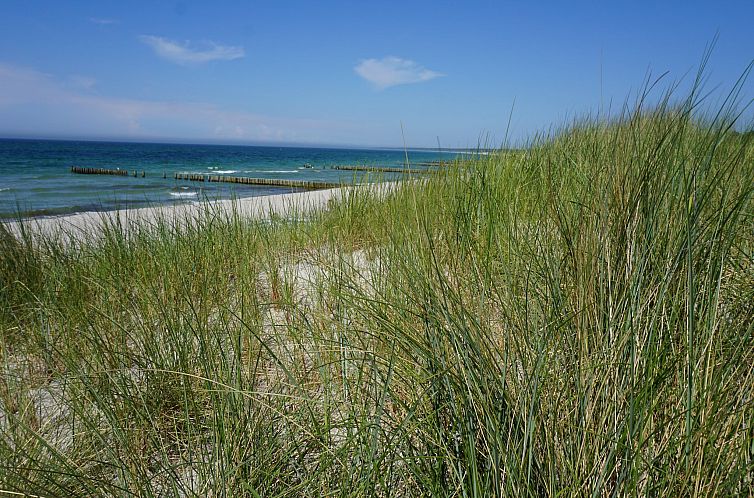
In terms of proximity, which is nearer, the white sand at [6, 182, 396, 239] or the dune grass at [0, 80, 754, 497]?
the dune grass at [0, 80, 754, 497]

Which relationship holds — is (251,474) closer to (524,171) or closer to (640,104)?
(640,104)

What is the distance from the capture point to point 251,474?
1.04 meters

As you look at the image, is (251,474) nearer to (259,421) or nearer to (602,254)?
(259,421)

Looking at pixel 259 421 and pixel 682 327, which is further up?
pixel 682 327

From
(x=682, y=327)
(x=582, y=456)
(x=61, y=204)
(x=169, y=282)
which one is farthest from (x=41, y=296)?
(x=61, y=204)

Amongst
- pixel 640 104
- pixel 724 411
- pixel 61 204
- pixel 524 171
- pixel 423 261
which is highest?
pixel 640 104

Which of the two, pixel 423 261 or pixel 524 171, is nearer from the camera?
pixel 423 261

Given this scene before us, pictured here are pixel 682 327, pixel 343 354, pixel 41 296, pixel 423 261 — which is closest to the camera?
pixel 682 327

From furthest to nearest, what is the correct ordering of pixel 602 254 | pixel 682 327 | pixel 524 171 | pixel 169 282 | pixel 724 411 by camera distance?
pixel 524 171 → pixel 169 282 → pixel 602 254 → pixel 682 327 → pixel 724 411

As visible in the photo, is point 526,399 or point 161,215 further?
point 161,215

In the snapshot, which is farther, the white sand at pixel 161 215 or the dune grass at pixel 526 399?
the white sand at pixel 161 215

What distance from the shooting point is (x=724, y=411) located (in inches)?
A: 32.4

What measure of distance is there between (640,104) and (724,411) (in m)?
1.09

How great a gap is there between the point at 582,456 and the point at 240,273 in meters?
1.42
